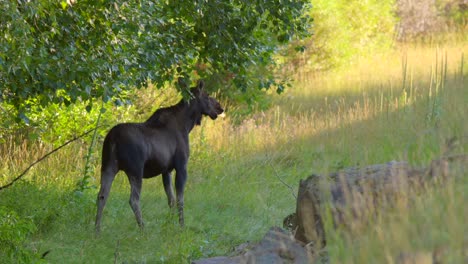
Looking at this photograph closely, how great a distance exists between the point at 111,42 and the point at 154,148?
168cm

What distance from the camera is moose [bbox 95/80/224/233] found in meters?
10.9

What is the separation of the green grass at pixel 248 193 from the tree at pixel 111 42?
5.23ft

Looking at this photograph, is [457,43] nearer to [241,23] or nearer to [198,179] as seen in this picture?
[198,179]

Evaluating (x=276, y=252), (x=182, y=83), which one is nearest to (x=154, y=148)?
(x=182, y=83)

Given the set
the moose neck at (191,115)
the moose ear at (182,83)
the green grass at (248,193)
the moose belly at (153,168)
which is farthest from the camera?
the moose neck at (191,115)

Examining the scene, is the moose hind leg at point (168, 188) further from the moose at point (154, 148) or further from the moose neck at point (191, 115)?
the moose neck at point (191, 115)

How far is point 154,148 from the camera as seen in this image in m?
11.3

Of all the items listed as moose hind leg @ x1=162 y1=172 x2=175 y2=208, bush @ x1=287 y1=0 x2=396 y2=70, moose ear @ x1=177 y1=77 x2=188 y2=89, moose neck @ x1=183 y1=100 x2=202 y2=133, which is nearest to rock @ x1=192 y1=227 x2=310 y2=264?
moose hind leg @ x1=162 y1=172 x2=175 y2=208

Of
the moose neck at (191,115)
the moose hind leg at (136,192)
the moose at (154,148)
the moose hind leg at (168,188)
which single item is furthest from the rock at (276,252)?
the moose neck at (191,115)

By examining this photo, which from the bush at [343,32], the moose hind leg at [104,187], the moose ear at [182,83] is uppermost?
the moose ear at [182,83]

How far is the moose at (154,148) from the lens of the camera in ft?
35.6

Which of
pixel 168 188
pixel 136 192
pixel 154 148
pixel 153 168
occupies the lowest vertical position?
pixel 168 188

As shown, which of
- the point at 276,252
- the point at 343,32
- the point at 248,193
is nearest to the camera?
the point at 276,252

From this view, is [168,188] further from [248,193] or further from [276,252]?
[276,252]
